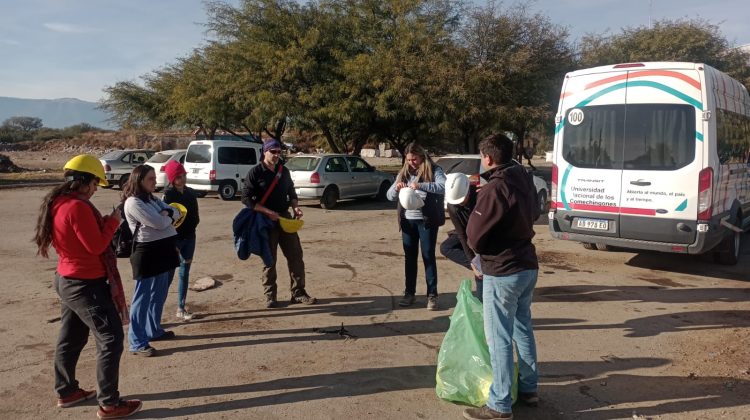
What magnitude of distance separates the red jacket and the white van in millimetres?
13111

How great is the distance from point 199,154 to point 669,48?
1975 centimetres

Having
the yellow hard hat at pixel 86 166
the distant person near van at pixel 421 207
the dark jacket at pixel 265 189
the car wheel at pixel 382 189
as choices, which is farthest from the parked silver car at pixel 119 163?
the yellow hard hat at pixel 86 166

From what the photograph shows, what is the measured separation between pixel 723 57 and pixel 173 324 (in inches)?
1039

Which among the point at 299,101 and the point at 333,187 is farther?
the point at 299,101

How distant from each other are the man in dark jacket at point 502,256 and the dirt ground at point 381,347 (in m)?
0.36

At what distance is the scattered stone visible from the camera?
6590 millimetres

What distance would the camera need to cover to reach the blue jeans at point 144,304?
14.7ft

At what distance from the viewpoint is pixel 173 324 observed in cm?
530

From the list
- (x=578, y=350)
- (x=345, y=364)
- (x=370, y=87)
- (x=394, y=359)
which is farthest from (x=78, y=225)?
(x=370, y=87)

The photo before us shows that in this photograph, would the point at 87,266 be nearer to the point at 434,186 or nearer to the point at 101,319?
the point at 101,319

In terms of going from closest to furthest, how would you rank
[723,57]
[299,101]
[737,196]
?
[737,196] → [299,101] → [723,57]

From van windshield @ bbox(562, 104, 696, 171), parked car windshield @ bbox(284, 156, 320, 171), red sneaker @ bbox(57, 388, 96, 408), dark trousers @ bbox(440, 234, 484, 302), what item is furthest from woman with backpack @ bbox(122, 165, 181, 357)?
parked car windshield @ bbox(284, 156, 320, 171)

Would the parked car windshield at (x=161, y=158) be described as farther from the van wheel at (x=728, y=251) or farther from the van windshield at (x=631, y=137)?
the van wheel at (x=728, y=251)

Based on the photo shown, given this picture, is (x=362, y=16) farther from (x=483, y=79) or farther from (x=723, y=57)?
(x=723, y=57)
